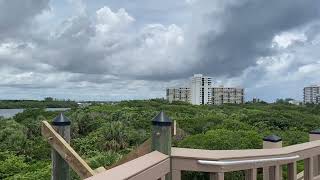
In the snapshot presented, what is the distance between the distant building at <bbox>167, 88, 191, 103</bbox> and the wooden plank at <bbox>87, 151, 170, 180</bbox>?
81.8 metres

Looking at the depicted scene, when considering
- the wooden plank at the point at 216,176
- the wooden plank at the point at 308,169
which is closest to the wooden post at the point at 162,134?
the wooden plank at the point at 216,176

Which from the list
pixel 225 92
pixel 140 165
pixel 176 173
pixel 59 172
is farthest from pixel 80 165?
pixel 225 92

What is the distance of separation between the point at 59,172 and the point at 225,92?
8392 cm

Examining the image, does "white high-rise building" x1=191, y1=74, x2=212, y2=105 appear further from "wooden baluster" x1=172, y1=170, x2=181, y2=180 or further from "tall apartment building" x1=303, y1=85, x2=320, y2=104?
"wooden baluster" x1=172, y1=170, x2=181, y2=180

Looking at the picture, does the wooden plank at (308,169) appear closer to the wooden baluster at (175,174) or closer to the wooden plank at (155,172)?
the wooden baluster at (175,174)

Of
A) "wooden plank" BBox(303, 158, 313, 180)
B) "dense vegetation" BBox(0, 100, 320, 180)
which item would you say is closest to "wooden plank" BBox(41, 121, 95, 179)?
"wooden plank" BBox(303, 158, 313, 180)

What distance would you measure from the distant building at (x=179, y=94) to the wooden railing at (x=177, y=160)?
8097 cm

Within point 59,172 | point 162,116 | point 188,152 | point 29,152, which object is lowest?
point 29,152

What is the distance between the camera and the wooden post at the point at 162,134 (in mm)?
2627

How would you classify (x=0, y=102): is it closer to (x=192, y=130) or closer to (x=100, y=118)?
(x=100, y=118)

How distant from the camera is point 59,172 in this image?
3203 millimetres

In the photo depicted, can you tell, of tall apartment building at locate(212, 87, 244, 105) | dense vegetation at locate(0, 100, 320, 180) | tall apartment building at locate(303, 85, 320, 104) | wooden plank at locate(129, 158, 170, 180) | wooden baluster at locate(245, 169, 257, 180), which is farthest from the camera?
tall apartment building at locate(303, 85, 320, 104)

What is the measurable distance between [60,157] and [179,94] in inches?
3428

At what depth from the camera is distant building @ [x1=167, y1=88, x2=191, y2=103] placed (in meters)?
87.4
